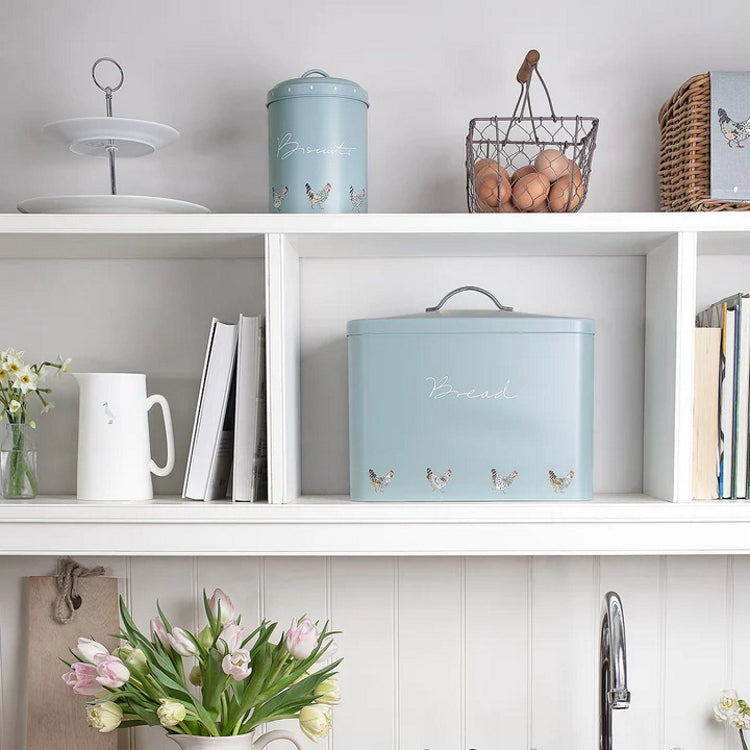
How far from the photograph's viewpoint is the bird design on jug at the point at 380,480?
127 cm

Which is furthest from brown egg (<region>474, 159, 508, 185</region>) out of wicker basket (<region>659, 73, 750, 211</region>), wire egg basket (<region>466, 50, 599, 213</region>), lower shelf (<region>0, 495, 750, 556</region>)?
lower shelf (<region>0, 495, 750, 556</region>)

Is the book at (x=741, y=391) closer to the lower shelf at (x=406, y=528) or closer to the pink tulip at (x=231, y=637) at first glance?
the lower shelf at (x=406, y=528)

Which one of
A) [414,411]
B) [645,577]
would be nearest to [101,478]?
[414,411]

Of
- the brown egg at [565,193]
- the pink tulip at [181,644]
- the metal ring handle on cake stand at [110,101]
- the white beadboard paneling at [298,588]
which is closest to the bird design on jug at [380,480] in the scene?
the white beadboard paneling at [298,588]

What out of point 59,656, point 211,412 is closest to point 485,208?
point 211,412

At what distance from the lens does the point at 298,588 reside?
145 cm

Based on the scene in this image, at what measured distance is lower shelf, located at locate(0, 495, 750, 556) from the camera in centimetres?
123

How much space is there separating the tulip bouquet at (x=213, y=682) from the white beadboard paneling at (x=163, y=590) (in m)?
0.15

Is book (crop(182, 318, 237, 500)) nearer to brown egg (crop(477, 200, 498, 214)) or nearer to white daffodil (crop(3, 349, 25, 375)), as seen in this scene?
white daffodil (crop(3, 349, 25, 375))

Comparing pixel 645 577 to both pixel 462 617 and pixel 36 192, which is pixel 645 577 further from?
pixel 36 192

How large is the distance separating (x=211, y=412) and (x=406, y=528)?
0.33 m

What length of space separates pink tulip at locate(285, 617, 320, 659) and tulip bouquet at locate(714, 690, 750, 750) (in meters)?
0.68

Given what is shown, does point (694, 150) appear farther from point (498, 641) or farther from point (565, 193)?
point (498, 641)

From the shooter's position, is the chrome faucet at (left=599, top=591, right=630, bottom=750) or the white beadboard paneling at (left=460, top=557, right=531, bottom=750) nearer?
the chrome faucet at (left=599, top=591, right=630, bottom=750)
